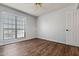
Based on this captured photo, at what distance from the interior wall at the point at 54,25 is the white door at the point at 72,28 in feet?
0.68

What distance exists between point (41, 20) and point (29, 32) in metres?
1.31

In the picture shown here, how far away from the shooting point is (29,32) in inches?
225

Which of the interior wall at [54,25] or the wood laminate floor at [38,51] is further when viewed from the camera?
the interior wall at [54,25]

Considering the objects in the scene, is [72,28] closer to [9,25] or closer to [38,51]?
[38,51]

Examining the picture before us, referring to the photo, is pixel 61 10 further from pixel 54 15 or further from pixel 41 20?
pixel 41 20

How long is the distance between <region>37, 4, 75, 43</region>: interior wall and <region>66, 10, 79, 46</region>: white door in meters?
0.21

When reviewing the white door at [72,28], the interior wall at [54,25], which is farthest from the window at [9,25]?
the white door at [72,28]

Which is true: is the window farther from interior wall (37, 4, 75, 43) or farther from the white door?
the white door

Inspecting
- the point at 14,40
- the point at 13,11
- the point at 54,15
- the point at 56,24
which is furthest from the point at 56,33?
the point at 13,11

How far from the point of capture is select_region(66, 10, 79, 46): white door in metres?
3.66

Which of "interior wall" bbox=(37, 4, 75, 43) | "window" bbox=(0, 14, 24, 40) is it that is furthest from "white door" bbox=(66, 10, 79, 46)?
"window" bbox=(0, 14, 24, 40)

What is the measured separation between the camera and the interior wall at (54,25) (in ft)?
14.1

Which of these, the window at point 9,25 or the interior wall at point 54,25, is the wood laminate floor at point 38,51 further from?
the interior wall at point 54,25

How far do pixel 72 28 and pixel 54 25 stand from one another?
1.21m
